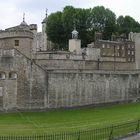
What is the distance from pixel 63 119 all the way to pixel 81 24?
45870 mm

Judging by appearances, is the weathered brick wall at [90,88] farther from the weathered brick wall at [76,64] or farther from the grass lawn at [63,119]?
the weathered brick wall at [76,64]

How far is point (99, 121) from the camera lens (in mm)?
34750

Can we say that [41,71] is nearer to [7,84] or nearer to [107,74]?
[7,84]

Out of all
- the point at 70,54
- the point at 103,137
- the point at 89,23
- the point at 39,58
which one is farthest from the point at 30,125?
the point at 89,23

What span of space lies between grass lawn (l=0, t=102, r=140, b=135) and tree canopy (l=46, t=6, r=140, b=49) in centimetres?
3590

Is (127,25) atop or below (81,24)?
atop

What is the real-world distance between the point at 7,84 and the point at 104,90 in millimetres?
13886

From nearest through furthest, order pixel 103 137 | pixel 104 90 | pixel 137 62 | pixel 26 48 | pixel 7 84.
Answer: pixel 103 137 < pixel 7 84 < pixel 26 48 < pixel 104 90 < pixel 137 62

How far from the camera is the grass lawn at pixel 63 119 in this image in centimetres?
3005

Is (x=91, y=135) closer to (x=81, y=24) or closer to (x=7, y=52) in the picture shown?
(x=7, y=52)

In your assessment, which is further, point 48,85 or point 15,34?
point 15,34

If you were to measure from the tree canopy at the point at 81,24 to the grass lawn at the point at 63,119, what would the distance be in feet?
118

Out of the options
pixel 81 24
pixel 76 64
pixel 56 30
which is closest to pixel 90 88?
pixel 76 64

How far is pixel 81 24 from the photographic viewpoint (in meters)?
79.6
